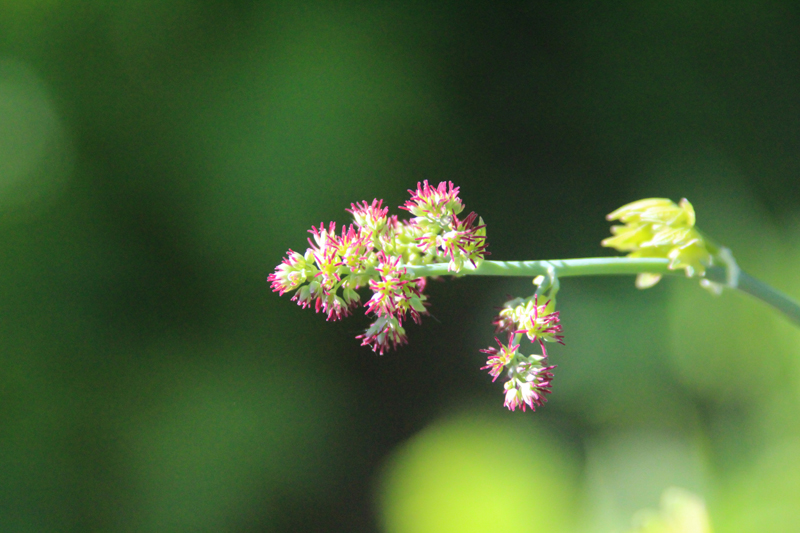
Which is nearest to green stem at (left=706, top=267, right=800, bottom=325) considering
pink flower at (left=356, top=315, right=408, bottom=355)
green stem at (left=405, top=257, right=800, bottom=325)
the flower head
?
green stem at (left=405, top=257, right=800, bottom=325)

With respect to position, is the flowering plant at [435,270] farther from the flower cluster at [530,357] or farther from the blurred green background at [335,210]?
the blurred green background at [335,210]

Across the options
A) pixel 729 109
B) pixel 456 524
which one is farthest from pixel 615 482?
pixel 729 109

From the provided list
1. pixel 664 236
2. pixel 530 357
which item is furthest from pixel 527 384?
pixel 664 236

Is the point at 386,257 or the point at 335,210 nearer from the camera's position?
the point at 386,257

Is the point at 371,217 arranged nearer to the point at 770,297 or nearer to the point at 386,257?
the point at 386,257

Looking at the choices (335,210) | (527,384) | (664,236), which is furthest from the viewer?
(335,210)

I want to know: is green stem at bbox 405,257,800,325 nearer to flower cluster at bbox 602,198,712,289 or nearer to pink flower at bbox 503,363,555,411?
flower cluster at bbox 602,198,712,289
